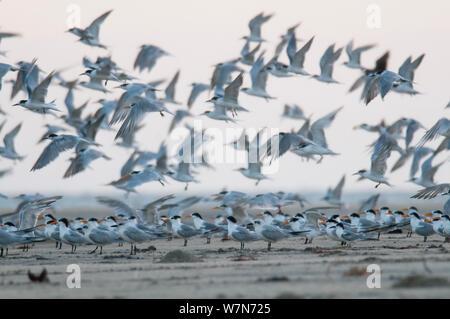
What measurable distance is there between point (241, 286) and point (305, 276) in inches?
41.4

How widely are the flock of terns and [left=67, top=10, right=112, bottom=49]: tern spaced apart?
0.09 ft

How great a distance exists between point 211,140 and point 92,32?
161 inches

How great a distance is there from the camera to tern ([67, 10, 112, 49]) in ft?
73.8

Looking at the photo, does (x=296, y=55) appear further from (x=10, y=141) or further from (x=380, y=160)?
(x=10, y=141)

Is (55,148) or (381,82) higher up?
(381,82)

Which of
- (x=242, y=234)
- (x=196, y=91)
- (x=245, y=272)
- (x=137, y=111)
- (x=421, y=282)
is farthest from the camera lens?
(x=196, y=91)

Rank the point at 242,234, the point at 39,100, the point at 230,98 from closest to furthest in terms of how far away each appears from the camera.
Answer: the point at 242,234, the point at 39,100, the point at 230,98

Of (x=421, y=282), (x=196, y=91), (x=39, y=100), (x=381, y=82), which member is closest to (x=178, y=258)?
(x=421, y=282)

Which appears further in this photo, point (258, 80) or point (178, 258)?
point (258, 80)

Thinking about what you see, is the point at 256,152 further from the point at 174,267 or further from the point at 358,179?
the point at 174,267

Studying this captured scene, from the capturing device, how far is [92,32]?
74.0ft

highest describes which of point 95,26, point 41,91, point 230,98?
point 95,26

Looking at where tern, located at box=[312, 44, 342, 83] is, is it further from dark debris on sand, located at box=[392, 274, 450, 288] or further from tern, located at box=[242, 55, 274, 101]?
dark debris on sand, located at box=[392, 274, 450, 288]

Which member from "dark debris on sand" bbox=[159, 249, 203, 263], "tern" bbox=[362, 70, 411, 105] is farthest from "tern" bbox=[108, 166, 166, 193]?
"dark debris on sand" bbox=[159, 249, 203, 263]
